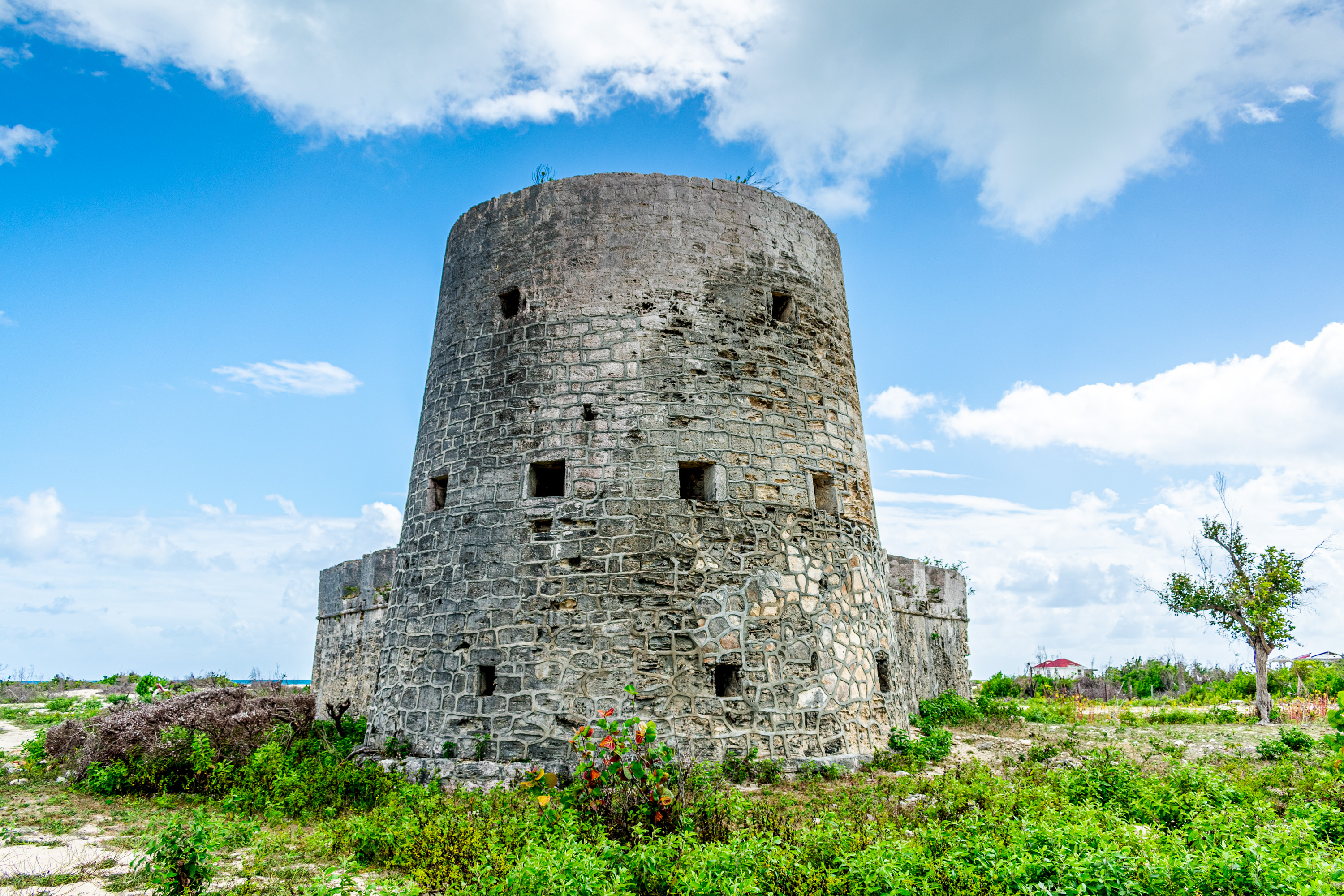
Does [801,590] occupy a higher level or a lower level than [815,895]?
higher

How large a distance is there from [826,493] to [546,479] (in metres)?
3.45

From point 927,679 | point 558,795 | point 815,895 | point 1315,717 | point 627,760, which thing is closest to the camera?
point 815,895

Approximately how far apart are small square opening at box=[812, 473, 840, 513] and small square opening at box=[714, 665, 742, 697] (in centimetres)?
237

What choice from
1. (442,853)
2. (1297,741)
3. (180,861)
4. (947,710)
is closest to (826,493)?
(442,853)

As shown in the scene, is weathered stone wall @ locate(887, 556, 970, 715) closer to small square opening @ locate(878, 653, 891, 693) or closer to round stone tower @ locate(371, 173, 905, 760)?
small square opening @ locate(878, 653, 891, 693)

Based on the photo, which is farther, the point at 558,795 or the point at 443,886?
the point at 558,795

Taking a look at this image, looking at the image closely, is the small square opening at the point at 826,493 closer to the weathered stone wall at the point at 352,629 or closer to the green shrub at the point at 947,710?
the green shrub at the point at 947,710

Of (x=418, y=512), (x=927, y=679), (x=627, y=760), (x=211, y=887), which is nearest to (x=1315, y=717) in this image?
(x=927, y=679)

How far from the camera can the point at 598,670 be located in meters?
8.33

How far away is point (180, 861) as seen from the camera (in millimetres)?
5062

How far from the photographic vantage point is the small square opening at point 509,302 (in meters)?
10.2

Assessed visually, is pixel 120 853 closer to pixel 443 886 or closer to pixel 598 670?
pixel 443 886

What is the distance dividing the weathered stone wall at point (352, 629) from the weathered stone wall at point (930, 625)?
8511mm

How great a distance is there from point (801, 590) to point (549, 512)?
3025mm
